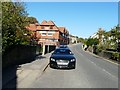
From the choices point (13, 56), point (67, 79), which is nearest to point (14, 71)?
point (67, 79)

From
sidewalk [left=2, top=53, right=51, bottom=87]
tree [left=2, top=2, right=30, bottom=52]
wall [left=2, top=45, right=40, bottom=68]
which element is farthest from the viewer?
tree [left=2, top=2, right=30, bottom=52]

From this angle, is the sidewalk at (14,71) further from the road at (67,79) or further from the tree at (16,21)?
the tree at (16,21)

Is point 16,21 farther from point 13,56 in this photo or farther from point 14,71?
point 14,71

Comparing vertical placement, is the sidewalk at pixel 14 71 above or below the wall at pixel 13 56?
below

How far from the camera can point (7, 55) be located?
16.6 metres

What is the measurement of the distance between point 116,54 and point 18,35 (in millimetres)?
15117

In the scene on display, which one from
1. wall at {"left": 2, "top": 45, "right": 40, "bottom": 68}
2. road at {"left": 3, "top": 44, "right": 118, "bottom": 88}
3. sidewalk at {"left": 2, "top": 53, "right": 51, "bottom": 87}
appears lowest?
road at {"left": 3, "top": 44, "right": 118, "bottom": 88}

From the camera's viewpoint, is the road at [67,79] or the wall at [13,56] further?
the wall at [13,56]

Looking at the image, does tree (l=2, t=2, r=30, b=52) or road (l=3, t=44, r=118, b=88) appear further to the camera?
tree (l=2, t=2, r=30, b=52)

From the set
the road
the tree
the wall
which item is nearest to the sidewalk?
the road

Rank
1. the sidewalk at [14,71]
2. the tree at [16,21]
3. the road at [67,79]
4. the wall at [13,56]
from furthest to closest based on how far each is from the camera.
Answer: the tree at [16,21] → the wall at [13,56] → the sidewalk at [14,71] → the road at [67,79]

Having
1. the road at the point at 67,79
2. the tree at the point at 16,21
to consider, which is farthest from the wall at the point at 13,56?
the road at the point at 67,79

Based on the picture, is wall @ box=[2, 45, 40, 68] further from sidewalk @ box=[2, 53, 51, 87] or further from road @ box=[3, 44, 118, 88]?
road @ box=[3, 44, 118, 88]

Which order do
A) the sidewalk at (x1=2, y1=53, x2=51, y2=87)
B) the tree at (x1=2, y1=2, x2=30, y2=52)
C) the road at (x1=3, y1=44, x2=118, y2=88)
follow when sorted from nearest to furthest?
the road at (x1=3, y1=44, x2=118, y2=88)
the sidewalk at (x1=2, y1=53, x2=51, y2=87)
the tree at (x1=2, y1=2, x2=30, y2=52)
